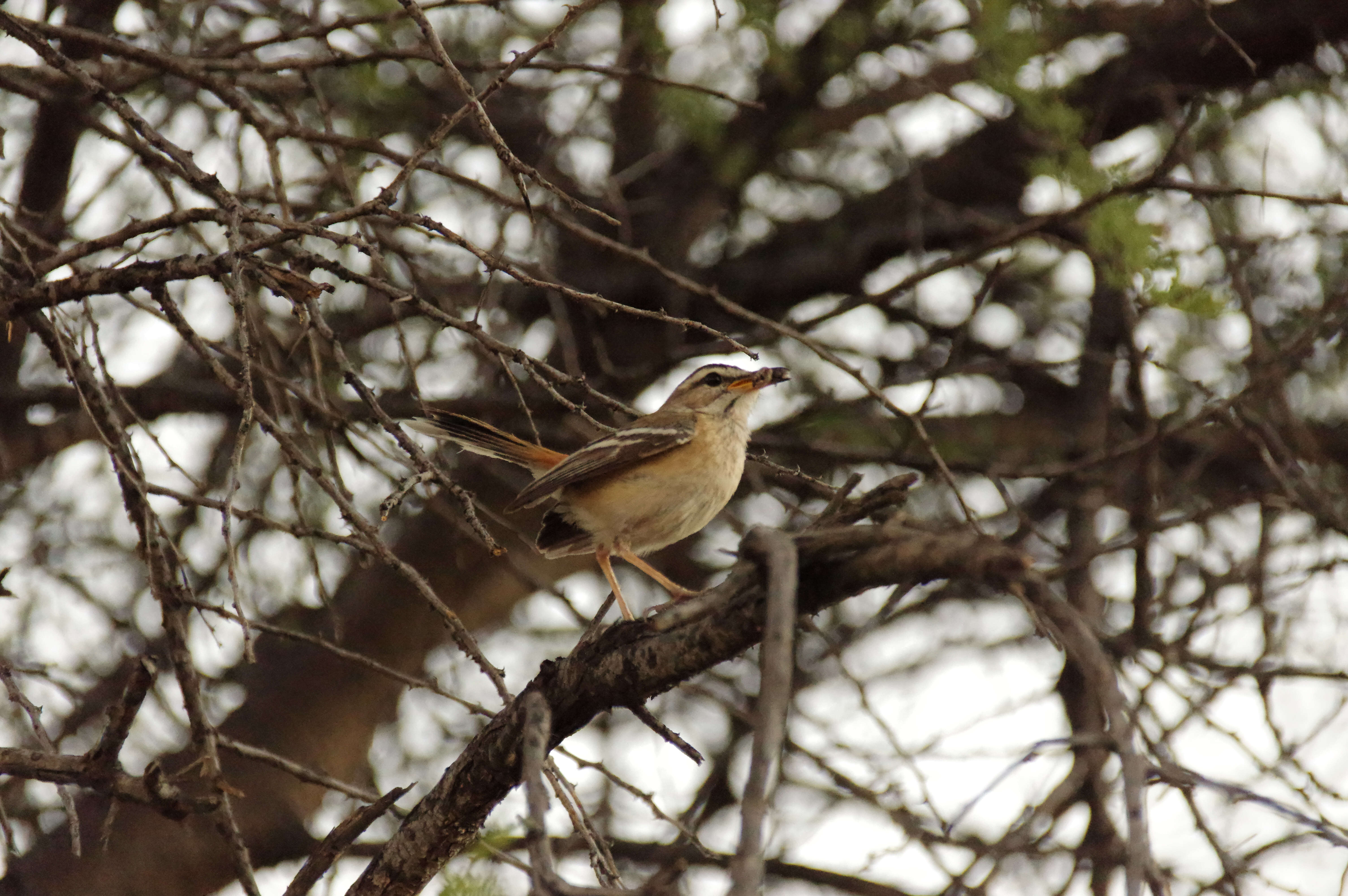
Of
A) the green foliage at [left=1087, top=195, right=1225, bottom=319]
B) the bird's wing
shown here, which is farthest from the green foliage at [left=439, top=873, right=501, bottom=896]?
the green foliage at [left=1087, top=195, right=1225, bottom=319]

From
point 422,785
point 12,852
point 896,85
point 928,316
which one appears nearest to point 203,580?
point 422,785

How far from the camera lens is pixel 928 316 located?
329 inches

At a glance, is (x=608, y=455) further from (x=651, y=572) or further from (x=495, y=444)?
(x=495, y=444)

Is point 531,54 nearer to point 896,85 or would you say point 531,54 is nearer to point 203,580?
point 203,580

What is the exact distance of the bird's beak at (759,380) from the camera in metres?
6.35

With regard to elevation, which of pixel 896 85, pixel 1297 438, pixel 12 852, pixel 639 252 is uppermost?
pixel 896 85

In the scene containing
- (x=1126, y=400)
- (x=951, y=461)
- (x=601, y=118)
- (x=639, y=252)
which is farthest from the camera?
(x=601, y=118)

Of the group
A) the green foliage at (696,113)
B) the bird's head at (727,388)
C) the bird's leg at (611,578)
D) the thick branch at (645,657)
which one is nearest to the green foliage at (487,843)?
the thick branch at (645,657)

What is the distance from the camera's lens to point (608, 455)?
5586 millimetres

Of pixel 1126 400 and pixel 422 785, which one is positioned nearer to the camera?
pixel 422 785

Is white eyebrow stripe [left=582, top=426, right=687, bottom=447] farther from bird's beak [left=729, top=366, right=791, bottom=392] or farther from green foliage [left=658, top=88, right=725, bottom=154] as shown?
green foliage [left=658, top=88, right=725, bottom=154]

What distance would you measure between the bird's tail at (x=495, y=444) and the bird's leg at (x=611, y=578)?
468 mm

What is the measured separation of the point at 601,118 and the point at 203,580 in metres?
4.19

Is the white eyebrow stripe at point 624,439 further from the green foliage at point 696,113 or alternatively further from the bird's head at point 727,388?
the green foliage at point 696,113
